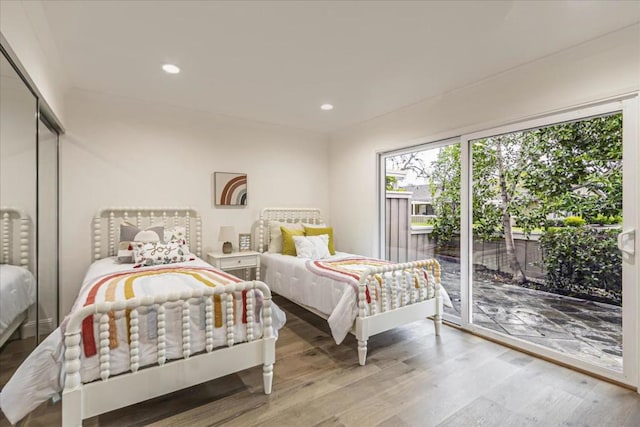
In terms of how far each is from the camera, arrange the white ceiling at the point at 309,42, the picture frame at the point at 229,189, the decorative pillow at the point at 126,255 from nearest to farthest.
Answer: the white ceiling at the point at 309,42 → the decorative pillow at the point at 126,255 → the picture frame at the point at 229,189

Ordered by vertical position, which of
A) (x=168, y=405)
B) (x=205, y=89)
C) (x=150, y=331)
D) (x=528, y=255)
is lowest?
(x=168, y=405)

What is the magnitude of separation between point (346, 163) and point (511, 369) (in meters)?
3.17

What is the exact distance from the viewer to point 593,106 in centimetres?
231

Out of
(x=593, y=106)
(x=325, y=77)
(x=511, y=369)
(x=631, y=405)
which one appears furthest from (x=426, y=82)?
(x=631, y=405)

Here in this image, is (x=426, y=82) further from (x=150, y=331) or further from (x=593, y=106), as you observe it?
(x=150, y=331)

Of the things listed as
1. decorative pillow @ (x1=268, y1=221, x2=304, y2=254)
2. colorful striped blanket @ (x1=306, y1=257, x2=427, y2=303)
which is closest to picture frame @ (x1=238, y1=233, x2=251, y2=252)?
decorative pillow @ (x1=268, y1=221, x2=304, y2=254)

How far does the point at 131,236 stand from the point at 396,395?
9.46 feet

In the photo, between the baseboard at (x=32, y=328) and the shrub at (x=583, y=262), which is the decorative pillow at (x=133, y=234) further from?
the shrub at (x=583, y=262)

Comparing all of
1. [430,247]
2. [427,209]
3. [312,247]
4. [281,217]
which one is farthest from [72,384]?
[427,209]

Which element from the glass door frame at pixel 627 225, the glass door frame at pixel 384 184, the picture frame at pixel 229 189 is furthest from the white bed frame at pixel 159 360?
the glass door frame at pixel 627 225

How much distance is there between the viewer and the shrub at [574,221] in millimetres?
2473

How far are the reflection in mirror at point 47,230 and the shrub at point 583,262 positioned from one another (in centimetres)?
407

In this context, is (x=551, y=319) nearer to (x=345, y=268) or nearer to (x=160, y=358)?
(x=345, y=268)

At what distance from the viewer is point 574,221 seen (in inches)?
98.8
